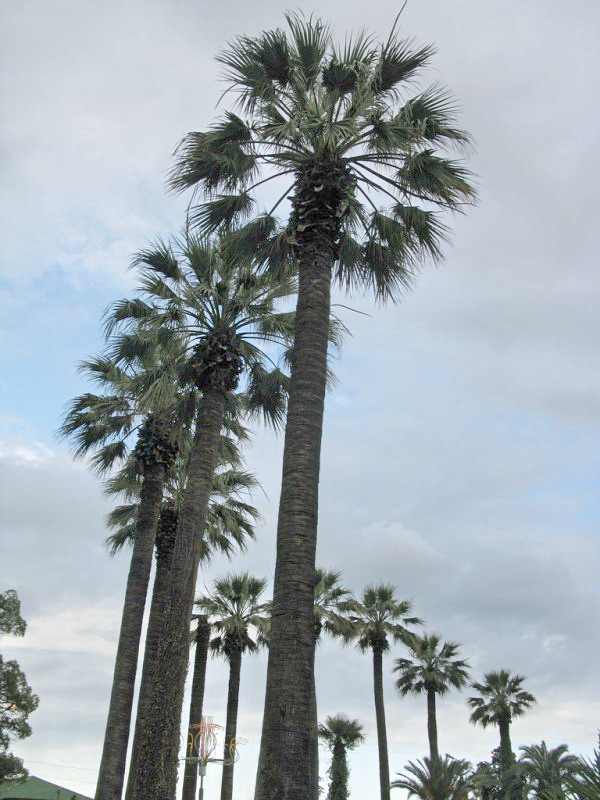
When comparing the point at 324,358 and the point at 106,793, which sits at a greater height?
the point at 324,358

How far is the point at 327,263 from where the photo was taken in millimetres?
11867

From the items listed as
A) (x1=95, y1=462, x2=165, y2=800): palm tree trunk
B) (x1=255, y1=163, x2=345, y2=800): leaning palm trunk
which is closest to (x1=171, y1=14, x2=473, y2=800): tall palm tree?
(x1=255, y1=163, x2=345, y2=800): leaning palm trunk

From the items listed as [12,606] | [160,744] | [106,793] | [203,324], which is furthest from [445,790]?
[12,606]

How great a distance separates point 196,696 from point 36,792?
1200cm

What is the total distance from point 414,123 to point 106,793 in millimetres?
16521

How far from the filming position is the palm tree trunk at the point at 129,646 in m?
19.5

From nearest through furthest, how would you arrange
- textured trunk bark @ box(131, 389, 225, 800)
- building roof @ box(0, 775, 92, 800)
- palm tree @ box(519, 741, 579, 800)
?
textured trunk bark @ box(131, 389, 225, 800) → palm tree @ box(519, 741, 579, 800) → building roof @ box(0, 775, 92, 800)

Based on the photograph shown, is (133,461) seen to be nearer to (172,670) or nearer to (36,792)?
(172,670)

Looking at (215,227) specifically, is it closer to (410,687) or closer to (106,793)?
(106,793)

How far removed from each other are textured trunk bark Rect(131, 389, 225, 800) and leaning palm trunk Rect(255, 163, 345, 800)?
5968 millimetres

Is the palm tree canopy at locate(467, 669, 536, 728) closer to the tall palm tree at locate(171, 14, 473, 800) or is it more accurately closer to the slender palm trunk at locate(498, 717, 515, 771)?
the slender palm trunk at locate(498, 717, 515, 771)

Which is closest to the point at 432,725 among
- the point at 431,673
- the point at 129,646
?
the point at 431,673

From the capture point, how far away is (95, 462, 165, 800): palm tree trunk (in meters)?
19.5

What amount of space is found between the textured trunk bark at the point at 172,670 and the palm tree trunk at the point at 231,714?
19.1m
